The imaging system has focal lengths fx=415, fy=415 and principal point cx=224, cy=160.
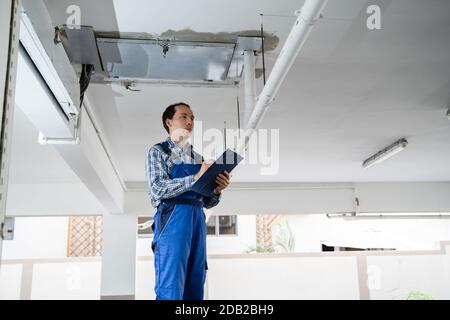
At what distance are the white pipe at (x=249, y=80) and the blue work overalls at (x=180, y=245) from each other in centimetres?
89

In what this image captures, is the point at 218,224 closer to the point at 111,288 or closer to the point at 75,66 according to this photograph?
the point at 111,288

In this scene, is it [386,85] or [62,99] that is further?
[386,85]

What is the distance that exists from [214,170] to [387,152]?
131 inches

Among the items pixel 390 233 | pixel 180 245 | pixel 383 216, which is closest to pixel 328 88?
pixel 180 245

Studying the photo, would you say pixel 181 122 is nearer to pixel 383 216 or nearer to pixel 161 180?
pixel 161 180

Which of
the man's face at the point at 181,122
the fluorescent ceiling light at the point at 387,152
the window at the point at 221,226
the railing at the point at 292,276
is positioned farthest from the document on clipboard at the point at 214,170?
the window at the point at 221,226

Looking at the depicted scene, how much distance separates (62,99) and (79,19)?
0.33 metres

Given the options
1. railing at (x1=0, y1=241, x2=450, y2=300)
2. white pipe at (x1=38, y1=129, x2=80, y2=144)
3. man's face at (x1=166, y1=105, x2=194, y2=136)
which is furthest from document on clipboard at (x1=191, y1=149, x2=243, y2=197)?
railing at (x1=0, y1=241, x2=450, y2=300)

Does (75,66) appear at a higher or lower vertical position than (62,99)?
higher

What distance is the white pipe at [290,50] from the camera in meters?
1.22

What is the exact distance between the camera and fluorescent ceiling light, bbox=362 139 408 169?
148 inches

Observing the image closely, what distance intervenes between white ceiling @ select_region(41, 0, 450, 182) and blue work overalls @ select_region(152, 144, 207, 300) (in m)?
0.80

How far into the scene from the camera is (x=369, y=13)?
1729 mm

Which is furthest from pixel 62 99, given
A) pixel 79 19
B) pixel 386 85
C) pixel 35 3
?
pixel 386 85
